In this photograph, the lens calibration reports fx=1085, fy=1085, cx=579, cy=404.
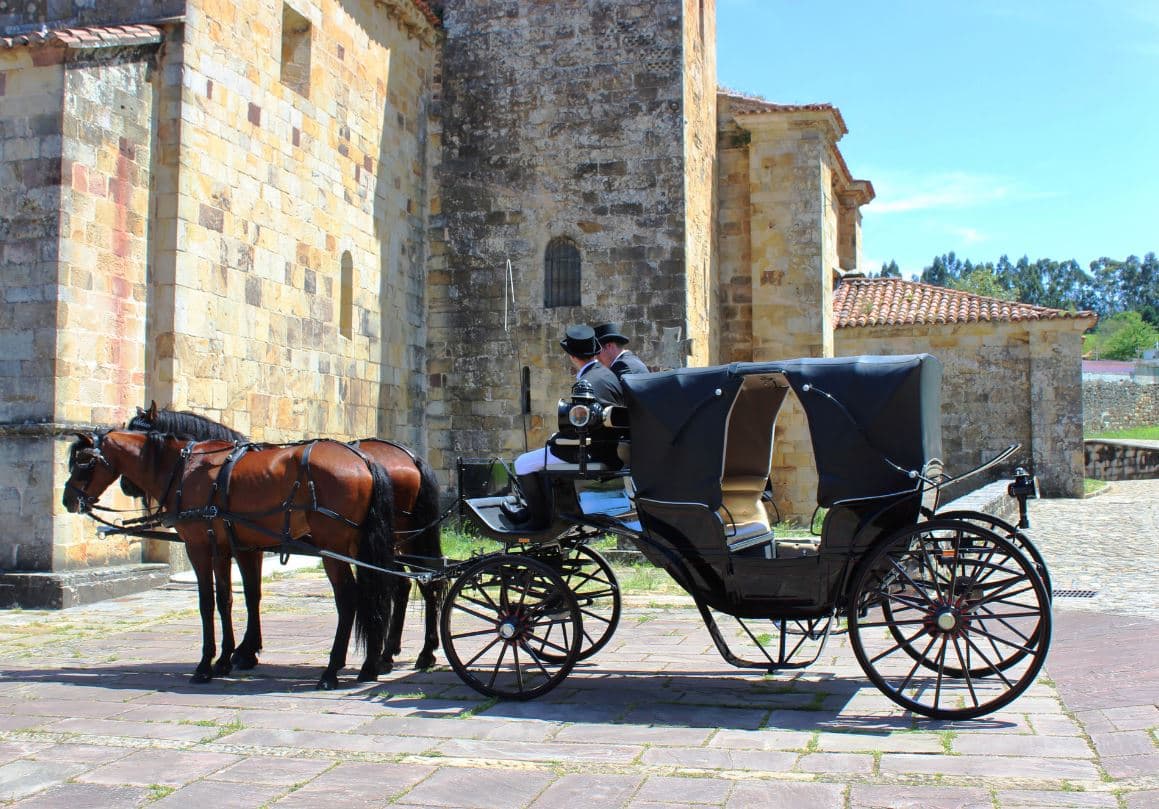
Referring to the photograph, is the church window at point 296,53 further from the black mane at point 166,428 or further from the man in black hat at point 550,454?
the man in black hat at point 550,454

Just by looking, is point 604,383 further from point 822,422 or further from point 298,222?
point 298,222

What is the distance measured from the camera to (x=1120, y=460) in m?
34.3

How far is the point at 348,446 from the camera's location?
6836 mm

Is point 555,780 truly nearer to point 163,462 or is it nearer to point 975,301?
point 163,462

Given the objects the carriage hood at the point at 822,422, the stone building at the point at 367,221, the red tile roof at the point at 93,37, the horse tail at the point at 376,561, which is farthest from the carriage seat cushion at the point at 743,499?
the red tile roof at the point at 93,37

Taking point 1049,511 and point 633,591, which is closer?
point 633,591

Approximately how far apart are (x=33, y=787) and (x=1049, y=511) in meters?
19.1

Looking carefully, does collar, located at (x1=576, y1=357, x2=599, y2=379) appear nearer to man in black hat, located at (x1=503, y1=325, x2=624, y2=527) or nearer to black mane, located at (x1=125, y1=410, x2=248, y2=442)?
man in black hat, located at (x1=503, y1=325, x2=624, y2=527)

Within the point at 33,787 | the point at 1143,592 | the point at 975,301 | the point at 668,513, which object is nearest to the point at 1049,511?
the point at 975,301

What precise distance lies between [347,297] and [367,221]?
1.21 m

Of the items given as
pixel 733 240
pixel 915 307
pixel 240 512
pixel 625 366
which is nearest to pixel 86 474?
pixel 240 512

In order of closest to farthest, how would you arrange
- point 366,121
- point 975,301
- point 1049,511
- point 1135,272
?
point 366,121 < point 1049,511 < point 975,301 < point 1135,272

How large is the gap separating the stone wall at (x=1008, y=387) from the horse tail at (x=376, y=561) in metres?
18.6

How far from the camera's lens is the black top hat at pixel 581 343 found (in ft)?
21.5
